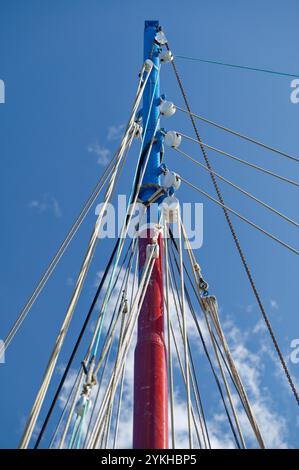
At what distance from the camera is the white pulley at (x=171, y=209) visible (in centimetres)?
650

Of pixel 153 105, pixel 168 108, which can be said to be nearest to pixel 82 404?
pixel 168 108

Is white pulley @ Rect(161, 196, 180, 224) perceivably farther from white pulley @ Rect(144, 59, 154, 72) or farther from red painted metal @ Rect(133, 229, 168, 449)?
white pulley @ Rect(144, 59, 154, 72)

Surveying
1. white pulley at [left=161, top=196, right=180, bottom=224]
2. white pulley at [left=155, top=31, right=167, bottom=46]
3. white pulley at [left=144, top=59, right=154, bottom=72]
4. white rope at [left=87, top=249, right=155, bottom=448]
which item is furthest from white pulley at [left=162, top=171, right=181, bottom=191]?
white pulley at [left=155, top=31, right=167, bottom=46]

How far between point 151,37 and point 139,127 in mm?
2021

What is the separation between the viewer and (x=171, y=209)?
652cm

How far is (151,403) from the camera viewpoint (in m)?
4.95

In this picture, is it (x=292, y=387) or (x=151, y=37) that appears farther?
(x=151, y=37)

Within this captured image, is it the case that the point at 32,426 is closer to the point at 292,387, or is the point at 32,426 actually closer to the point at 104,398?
the point at 104,398

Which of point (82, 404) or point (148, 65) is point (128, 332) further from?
point (148, 65)

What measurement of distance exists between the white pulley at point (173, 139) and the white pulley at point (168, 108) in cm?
38

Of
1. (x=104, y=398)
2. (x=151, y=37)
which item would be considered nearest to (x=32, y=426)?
(x=104, y=398)

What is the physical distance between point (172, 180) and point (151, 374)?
257 centimetres

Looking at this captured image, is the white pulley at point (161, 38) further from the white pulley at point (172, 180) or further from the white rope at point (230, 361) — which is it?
the white rope at point (230, 361)
